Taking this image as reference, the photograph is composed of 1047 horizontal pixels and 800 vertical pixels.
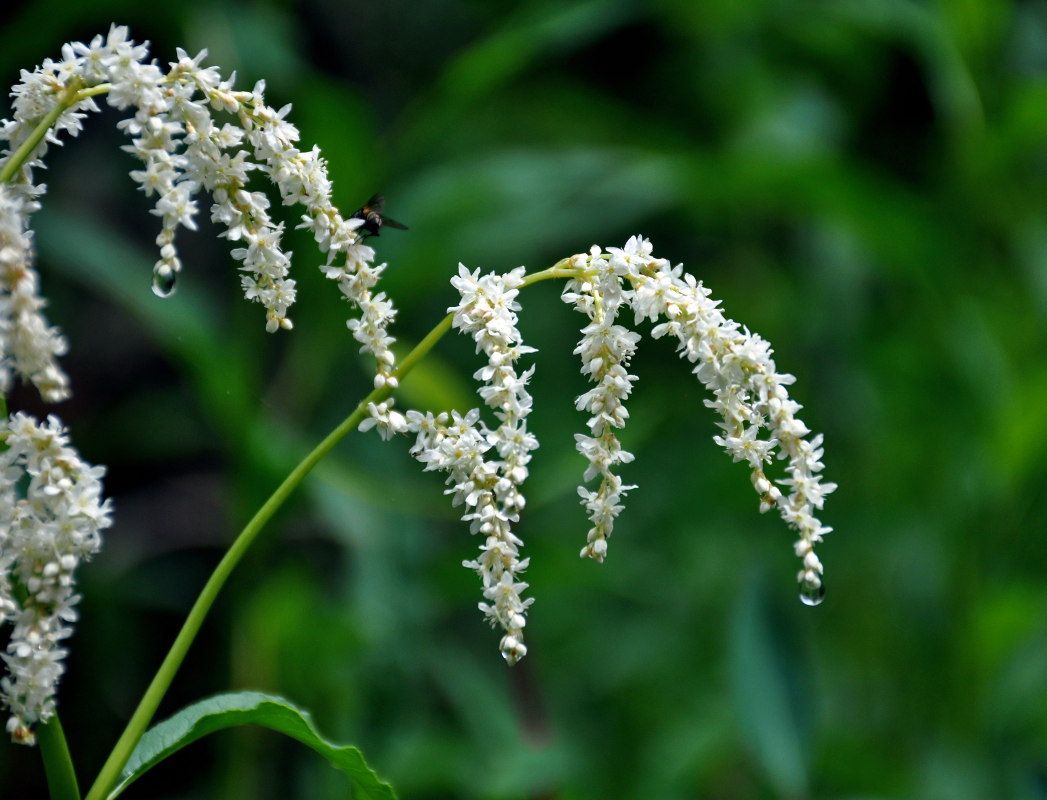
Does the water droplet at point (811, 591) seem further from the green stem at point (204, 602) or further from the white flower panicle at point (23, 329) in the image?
the white flower panicle at point (23, 329)

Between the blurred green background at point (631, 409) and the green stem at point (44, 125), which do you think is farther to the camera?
the blurred green background at point (631, 409)

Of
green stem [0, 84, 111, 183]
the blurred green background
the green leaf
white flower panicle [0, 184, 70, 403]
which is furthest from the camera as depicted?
the blurred green background

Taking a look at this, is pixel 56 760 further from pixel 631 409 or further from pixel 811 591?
pixel 631 409

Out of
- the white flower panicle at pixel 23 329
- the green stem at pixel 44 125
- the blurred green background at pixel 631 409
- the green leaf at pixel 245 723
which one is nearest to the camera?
the white flower panicle at pixel 23 329

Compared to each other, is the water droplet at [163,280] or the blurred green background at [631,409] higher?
the blurred green background at [631,409]

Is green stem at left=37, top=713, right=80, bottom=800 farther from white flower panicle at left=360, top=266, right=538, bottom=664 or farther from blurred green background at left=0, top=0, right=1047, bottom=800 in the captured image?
blurred green background at left=0, top=0, right=1047, bottom=800

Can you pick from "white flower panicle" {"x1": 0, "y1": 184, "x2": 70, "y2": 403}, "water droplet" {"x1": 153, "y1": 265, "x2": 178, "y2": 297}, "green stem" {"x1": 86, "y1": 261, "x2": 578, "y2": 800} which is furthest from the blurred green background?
"white flower panicle" {"x1": 0, "y1": 184, "x2": 70, "y2": 403}

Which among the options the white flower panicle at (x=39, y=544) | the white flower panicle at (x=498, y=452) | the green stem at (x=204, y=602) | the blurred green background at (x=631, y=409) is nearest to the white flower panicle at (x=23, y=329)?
the white flower panicle at (x=39, y=544)
